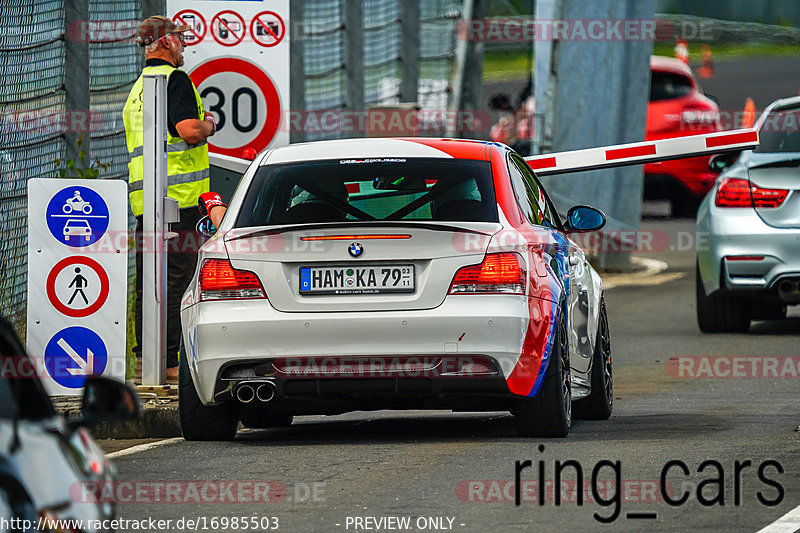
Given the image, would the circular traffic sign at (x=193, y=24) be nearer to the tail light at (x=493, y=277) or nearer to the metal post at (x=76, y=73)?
the metal post at (x=76, y=73)

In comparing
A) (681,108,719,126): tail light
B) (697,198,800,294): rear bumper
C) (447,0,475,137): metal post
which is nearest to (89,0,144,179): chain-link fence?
(697,198,800,294): rear bumper

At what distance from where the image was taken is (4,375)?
5230 mm

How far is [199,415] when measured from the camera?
9430 mm

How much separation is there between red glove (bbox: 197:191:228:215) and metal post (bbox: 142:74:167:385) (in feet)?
1.61

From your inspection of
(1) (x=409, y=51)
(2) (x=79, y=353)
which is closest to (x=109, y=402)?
(2) (x=79, y=353)

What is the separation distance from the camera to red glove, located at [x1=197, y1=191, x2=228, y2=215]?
11.1 m

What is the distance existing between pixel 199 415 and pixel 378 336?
113 centimetres

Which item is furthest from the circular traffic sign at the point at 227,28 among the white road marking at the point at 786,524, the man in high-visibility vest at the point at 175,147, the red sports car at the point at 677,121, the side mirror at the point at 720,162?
the red sports car at the point at 677,121

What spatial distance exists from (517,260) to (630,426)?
67.4 inches

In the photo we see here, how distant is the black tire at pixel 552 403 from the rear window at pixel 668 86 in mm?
→ 17421

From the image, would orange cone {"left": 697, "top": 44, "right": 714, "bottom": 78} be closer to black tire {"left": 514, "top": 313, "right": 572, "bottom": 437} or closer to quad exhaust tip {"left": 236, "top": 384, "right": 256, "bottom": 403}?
black tire {"left": 514, "top": 313, "right": 572, "bottom": 437}

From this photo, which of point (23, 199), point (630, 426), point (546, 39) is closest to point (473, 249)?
point (630, 426)

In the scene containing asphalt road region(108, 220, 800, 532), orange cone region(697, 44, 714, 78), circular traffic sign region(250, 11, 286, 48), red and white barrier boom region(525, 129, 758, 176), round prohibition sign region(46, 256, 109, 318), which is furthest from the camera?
orange cone region(697, 44, 714, 78)

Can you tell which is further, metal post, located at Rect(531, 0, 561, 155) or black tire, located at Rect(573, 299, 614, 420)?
metal post, located at Rect(531, 0, 561, 155)
